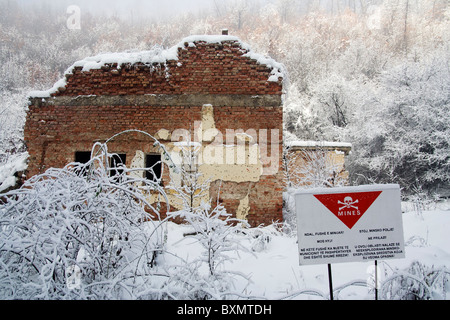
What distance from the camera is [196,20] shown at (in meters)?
48.5

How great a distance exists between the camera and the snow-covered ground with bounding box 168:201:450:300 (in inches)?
99.6

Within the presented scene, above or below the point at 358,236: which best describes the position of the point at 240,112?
above

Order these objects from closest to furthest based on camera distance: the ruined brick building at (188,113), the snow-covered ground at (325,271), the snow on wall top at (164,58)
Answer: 1. the snow-covered ground at (325,271)
2. the ruined brick building at (188,113)
3. the snow on wall top at (164,58)

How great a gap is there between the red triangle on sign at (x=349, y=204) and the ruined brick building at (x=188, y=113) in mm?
4129

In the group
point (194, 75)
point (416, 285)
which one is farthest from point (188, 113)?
point (416, 285)

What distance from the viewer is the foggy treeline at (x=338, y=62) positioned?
14.0 meters

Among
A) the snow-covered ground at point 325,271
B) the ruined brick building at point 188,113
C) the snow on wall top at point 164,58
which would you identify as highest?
the snow on wall top at point 164,58

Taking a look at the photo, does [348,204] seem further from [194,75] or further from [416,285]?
[194,75]

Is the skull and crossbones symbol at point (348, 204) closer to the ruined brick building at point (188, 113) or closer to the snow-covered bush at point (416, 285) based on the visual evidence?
the snow-covered bush at point (416, 285)

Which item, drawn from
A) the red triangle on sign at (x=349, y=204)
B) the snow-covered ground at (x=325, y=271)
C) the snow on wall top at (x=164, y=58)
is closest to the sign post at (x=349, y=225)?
the red triangle on sign at (x=349, y=204)

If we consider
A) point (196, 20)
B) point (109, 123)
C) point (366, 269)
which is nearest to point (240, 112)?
point (109, 123)

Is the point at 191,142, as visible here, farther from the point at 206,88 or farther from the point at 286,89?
the point at 286,89

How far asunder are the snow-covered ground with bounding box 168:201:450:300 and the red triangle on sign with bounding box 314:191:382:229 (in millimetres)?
627
